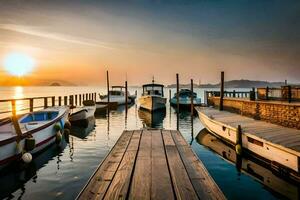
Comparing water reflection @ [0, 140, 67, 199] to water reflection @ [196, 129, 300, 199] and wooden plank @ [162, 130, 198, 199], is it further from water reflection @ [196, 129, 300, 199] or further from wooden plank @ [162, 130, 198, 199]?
water reflection @ [196, 129, 300, 199]

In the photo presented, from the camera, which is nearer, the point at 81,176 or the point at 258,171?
the point at 81,176

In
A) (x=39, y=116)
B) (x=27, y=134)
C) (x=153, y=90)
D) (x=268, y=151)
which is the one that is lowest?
(x=268, y=151)

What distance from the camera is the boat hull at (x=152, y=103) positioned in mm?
35750

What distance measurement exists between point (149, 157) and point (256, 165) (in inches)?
222

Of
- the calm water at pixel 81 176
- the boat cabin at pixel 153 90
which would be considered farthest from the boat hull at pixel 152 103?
the calm water at pixel 81 176

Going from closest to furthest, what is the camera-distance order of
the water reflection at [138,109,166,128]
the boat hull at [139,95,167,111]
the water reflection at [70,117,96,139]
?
the water reflection at [70,117,96,139] < the water reflection at [138,109,166,128] < the boat hull at [139,95,167,111]

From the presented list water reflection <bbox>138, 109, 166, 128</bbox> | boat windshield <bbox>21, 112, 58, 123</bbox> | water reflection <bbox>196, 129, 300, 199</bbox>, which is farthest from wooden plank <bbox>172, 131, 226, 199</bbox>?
water reflection <bbox>138, 109, 166, 128</bbox>

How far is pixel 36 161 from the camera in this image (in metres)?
12.1

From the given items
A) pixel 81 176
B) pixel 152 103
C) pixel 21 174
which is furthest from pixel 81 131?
pixel 152 103

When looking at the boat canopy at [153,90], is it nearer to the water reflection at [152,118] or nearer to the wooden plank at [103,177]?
the water reflection at [152,118]

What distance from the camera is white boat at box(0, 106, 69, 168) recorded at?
402 inches

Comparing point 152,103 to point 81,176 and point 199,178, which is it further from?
point 199,178

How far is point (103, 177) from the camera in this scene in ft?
20.6

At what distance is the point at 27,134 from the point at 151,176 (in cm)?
752
